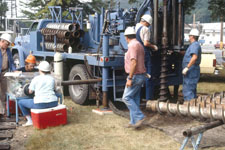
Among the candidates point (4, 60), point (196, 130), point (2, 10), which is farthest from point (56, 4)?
point (2, 10)

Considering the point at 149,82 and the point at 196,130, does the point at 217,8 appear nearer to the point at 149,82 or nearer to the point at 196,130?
the point at 149,82

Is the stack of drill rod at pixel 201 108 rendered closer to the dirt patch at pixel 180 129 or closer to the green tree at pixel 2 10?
the dirt patch at pixel 180 129

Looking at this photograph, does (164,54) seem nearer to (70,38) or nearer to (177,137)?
(177,137)

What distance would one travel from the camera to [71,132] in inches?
229

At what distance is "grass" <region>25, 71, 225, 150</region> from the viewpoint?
506 cm

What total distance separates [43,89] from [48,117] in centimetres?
54

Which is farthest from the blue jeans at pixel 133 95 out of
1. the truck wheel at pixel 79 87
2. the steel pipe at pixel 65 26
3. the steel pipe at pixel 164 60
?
the steel pipe at pixel 65 26

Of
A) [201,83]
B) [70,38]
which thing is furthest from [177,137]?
[201,83]

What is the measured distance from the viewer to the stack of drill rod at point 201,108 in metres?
4.45

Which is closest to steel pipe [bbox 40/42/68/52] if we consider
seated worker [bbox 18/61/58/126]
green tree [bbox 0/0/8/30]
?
seated worker [bbox 18/61/58/126]

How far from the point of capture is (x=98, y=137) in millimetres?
5539

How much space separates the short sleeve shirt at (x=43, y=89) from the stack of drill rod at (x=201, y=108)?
6.06ft

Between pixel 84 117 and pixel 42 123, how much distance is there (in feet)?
3.93

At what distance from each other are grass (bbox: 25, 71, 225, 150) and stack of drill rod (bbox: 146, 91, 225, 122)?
514 millimetres
